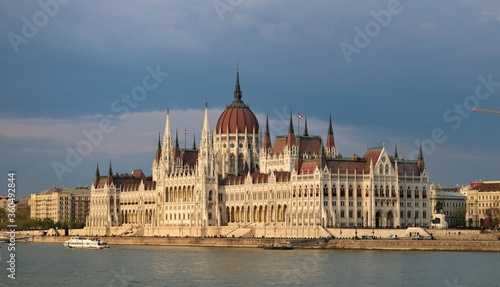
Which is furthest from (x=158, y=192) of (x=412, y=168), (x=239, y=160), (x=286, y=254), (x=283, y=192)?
(x=286, y=254)

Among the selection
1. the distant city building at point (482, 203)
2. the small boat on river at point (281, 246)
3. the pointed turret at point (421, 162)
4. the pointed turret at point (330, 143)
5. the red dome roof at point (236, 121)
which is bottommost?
the small boat on river at point (281, 246)

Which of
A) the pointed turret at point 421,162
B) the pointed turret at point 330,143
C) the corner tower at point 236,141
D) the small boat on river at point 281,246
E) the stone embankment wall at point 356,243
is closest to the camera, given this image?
the stone embankment wall at point 356,243

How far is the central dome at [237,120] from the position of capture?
7712 inches

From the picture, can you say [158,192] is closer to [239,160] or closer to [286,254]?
[239,160]

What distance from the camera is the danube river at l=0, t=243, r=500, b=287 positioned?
9194cm

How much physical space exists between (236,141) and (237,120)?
4.44 meters

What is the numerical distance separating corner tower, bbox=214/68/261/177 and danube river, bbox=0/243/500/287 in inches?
2323

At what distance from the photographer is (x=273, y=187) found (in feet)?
553

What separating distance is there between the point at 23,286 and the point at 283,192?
8096 cm

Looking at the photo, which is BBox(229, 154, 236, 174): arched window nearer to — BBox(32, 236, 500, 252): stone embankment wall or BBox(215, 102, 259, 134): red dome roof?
BBox(215, 102, 259, 134): red dome roof

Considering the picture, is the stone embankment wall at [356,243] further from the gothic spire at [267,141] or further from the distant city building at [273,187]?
the gothic spire at [267,141]

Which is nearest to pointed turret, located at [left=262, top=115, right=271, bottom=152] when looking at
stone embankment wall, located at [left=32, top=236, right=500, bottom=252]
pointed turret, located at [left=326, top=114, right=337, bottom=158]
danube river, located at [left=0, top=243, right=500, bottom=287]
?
pointed turret, located at [left=326, top=114, right=337, bottom=158]

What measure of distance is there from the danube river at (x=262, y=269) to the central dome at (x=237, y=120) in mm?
61550

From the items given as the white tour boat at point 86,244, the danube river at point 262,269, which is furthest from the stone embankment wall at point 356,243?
the white tour boat at point 86,244
